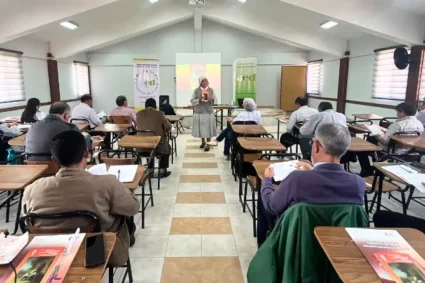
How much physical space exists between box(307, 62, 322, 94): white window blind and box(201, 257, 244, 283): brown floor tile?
9.28 m

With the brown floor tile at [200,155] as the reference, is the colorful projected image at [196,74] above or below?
above

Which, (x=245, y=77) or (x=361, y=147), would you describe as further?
(x=245, y=77)

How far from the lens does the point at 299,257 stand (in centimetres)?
135

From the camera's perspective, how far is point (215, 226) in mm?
2988

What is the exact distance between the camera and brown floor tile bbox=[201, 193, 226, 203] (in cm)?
363

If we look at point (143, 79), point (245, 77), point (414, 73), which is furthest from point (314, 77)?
point (143, 79)

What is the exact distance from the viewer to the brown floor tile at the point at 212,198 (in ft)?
11.9

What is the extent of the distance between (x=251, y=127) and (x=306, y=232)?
3070 millimetres

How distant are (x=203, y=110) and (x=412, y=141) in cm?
362

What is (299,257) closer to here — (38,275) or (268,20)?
(38,275)

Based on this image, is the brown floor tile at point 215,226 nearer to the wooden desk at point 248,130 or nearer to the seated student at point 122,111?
the wooden desk at point 248,130

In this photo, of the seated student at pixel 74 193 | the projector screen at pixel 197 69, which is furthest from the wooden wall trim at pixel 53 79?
the seated student at pixel 74 193

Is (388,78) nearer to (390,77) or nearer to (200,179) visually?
(390,77)

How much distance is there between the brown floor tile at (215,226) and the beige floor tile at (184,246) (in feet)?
0.48
